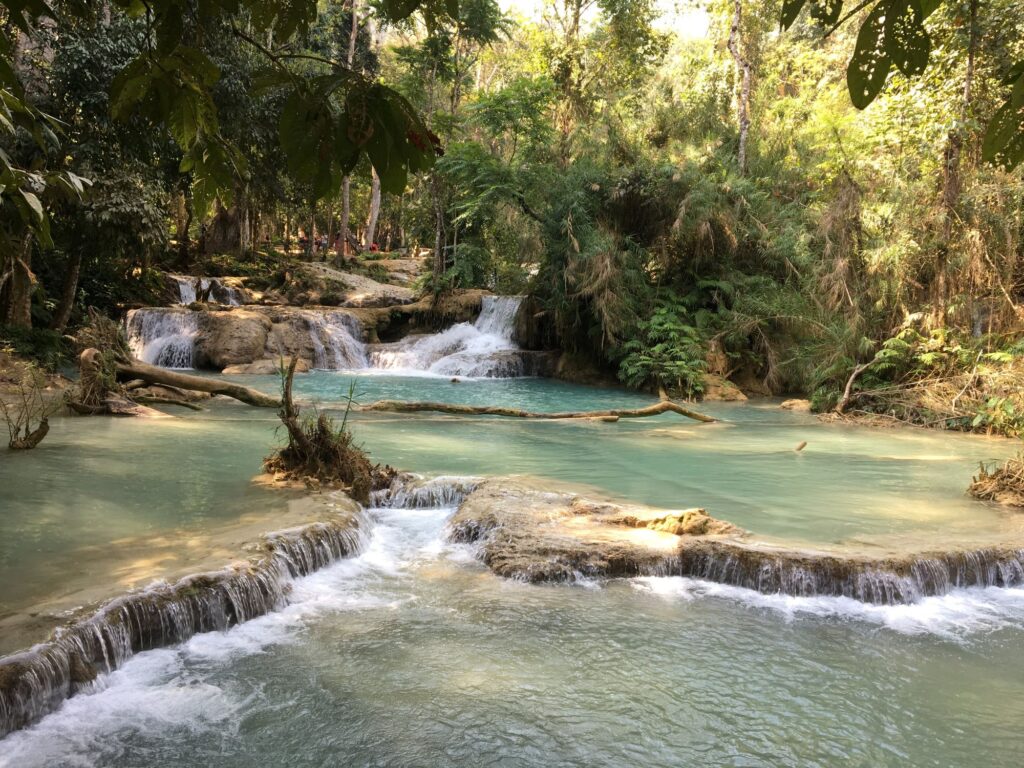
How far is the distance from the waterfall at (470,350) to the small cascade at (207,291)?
5611mm

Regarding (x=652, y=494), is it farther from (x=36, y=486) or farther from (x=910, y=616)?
(x=36, y=486)

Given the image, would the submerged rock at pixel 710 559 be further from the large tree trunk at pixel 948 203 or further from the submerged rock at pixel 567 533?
the large tree trunk at pixel 948 203

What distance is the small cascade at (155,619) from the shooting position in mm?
3930

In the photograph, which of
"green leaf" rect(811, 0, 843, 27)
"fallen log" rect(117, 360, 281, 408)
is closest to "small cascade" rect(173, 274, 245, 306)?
"fallen log" rect(117, 360, 281, 408)

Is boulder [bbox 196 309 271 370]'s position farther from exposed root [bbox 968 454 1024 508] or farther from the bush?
exposed root [bbox 968 454 1024 508]

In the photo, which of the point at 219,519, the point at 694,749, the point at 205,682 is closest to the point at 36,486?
the point at 219,519

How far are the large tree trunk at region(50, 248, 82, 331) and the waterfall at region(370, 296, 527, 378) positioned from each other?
7332 mm

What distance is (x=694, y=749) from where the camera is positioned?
3.95 metres

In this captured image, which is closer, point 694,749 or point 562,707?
point 694,749

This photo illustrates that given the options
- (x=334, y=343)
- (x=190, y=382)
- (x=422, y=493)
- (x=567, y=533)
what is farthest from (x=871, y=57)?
(x=334, y=343)

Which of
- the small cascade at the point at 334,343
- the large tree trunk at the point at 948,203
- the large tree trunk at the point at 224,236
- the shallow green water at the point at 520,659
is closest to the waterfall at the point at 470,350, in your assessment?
the small cascade at the point at 334,343

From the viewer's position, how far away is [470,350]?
68.8 ft

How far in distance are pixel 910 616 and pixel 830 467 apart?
445 cm

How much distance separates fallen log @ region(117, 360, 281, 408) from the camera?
11.7 metres
